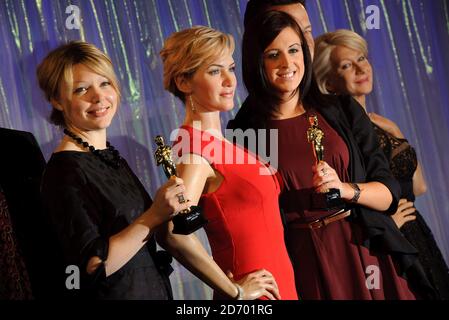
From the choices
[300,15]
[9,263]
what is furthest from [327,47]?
[9,263]

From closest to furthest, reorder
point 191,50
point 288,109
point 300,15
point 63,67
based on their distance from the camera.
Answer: point 63,67 → point 191,50 → point 288,109 → point 300,15

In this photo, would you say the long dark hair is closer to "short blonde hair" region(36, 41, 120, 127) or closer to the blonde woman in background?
the blonde woman in background

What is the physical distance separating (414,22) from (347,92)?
51 cm

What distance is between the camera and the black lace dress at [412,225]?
10.1ft

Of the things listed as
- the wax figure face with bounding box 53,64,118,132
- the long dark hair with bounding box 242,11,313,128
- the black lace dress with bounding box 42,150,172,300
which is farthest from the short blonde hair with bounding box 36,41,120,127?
the long dark hair with bounding box 242,11,313,128

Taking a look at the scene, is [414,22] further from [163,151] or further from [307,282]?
[163,151]

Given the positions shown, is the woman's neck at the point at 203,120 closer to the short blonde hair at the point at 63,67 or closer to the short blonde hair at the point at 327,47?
the short blonde hair at the point at 63,67

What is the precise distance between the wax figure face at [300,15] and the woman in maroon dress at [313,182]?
Result: 0.16m

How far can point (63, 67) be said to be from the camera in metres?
2.44

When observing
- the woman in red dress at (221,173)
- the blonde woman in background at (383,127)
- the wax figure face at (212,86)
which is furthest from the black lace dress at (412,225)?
the wax figure face at (212,86)

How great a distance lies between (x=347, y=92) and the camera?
10.4 feet

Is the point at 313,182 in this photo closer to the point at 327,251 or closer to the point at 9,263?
the point at 327,251

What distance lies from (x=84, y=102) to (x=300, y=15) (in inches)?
36.9

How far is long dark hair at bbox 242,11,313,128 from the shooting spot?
9.10 feet
